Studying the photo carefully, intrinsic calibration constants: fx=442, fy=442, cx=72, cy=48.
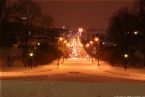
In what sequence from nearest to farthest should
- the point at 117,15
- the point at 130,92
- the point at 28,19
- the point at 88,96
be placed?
the point at 88,96
the point at 130,92
the point at 28,19
the point at 117,15

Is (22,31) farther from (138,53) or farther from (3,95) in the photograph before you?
(3,95)

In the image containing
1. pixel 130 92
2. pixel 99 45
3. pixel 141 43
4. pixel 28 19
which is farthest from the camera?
pixel 99 45

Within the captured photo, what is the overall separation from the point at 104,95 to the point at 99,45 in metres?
106

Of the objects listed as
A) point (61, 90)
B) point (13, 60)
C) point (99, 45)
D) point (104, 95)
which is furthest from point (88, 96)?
point (99, 45)

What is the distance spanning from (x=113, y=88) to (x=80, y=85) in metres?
2.09

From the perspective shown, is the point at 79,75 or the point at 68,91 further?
the point at 79,75

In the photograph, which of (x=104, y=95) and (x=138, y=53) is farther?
(x=138, y=53)

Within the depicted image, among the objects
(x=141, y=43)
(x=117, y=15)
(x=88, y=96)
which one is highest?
(x=117, y=15)

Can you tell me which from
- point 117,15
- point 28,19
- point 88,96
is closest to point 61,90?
point 88,96

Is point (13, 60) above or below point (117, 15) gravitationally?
below

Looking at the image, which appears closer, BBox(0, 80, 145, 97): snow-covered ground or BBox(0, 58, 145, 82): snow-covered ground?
BBox(0, 80, 145, 97): snow-covered ground

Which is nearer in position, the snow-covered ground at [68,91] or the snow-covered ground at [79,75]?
the snow-covered ground at [68,91]

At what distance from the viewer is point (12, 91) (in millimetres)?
19984

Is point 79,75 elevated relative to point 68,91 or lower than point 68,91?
elevated
